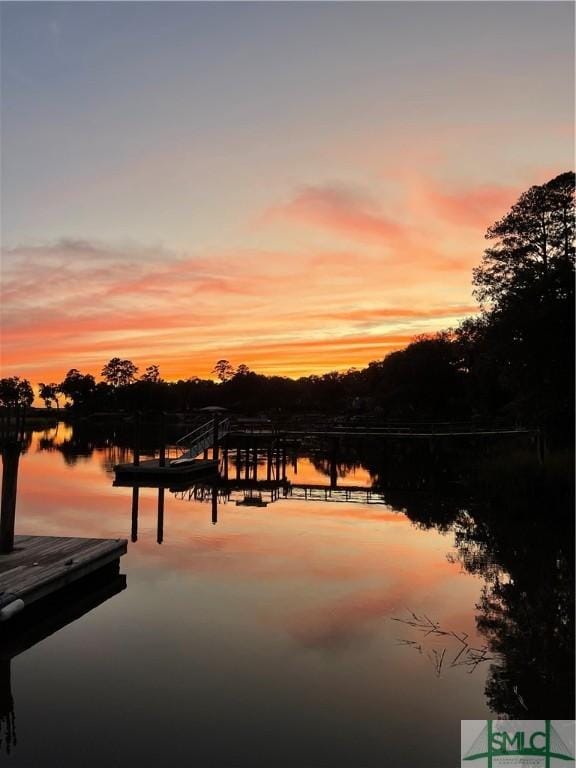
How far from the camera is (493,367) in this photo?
3759cm

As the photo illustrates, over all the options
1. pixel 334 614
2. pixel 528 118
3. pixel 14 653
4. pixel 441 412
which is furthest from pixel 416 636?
pixel 441 412

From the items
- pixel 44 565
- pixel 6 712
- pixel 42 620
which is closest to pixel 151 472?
pixel 44 565

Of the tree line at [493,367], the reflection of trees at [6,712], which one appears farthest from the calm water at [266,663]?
the tree line at [493,367]

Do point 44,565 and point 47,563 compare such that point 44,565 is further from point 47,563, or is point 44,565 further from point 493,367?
point 493,367

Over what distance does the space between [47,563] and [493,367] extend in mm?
31011

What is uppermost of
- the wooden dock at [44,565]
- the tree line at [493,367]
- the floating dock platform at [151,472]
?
the tree line at [493,367]

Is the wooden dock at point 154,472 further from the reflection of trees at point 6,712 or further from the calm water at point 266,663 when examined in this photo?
the reflection of trees at point 6,712

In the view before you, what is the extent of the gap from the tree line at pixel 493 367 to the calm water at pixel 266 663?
5840 mm

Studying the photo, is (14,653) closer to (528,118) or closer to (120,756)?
(120,756)

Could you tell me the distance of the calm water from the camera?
23.9 feet

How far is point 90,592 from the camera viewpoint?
1321cm

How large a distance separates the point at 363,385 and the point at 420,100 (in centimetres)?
9746

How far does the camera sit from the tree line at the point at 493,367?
31.8 m

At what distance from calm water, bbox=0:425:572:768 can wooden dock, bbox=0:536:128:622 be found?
84cm
